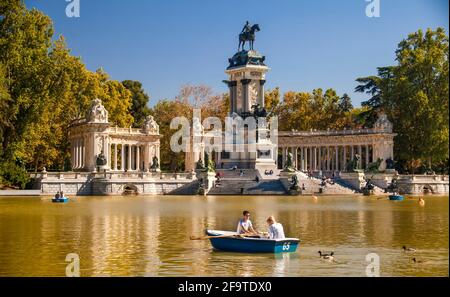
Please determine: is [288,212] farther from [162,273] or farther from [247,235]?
[162,273]

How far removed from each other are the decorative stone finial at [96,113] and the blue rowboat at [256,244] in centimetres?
6214

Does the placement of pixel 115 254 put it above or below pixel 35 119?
below

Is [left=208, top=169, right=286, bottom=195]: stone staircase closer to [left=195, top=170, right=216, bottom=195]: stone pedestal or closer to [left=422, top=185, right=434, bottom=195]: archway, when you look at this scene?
[left=195, top=170, right=216, bottom=195]: stone pedestal

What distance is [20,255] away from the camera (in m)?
22.8

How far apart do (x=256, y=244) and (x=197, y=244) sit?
11.7 ft

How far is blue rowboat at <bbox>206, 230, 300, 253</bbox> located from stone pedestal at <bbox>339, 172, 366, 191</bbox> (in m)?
54.1

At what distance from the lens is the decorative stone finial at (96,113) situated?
275 feet

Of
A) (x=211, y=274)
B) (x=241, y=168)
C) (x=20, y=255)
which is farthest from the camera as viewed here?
(x=241, y=168)

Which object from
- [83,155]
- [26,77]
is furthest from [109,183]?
[83,155]

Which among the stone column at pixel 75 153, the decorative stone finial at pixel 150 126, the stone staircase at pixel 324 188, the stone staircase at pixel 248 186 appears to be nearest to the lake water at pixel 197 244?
the stone staircase at pixel 248 186

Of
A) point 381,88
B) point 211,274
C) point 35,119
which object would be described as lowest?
point 211,274

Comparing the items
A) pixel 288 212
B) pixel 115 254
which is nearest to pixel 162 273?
pixel 115 254

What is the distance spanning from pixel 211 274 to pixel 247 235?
13.9 feet
